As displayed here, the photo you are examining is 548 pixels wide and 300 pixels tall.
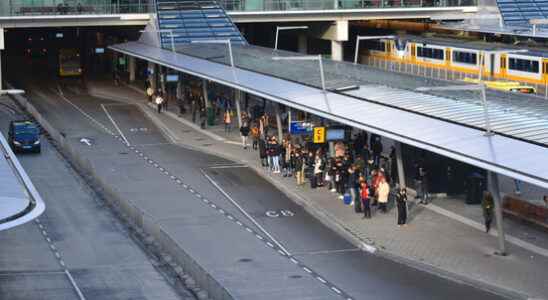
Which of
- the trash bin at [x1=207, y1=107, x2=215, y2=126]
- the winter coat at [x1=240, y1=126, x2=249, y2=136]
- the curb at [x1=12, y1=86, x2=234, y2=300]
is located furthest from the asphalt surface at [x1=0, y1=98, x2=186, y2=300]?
the trash bin at [x1=207, y1=107, x2=215, y2=126]

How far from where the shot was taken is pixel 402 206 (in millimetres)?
36750

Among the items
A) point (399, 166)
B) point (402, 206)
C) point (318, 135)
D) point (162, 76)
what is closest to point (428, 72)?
point (162, 76)

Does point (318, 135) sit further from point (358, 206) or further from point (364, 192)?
point (364, 192)

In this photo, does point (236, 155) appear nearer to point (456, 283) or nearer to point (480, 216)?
point (480, 216)

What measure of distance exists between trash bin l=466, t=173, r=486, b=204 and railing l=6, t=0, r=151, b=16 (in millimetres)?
44990

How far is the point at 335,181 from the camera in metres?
42.3

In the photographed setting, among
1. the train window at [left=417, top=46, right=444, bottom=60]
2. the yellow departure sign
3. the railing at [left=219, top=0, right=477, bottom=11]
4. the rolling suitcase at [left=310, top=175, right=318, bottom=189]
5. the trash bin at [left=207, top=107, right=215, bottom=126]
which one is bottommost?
the trash bin at [left=207, top=107, right=215, bottom=126]

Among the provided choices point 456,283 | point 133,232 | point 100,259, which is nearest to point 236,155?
point 133,232

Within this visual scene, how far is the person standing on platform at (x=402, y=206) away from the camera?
36.7 m

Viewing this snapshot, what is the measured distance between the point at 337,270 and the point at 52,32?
8147 centimetres

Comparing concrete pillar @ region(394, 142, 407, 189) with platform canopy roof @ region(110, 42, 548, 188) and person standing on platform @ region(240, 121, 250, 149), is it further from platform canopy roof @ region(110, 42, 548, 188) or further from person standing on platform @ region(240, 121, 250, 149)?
person standing on platform @ region(240, 121, 250, 149)

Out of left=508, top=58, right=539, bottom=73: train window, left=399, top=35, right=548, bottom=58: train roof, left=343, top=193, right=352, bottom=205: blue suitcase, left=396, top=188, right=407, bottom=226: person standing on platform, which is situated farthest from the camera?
left=399, top=35, right=548, bottom=58: train roof

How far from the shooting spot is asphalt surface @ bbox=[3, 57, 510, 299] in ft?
99.3

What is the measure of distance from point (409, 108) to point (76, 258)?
12.1 meters
